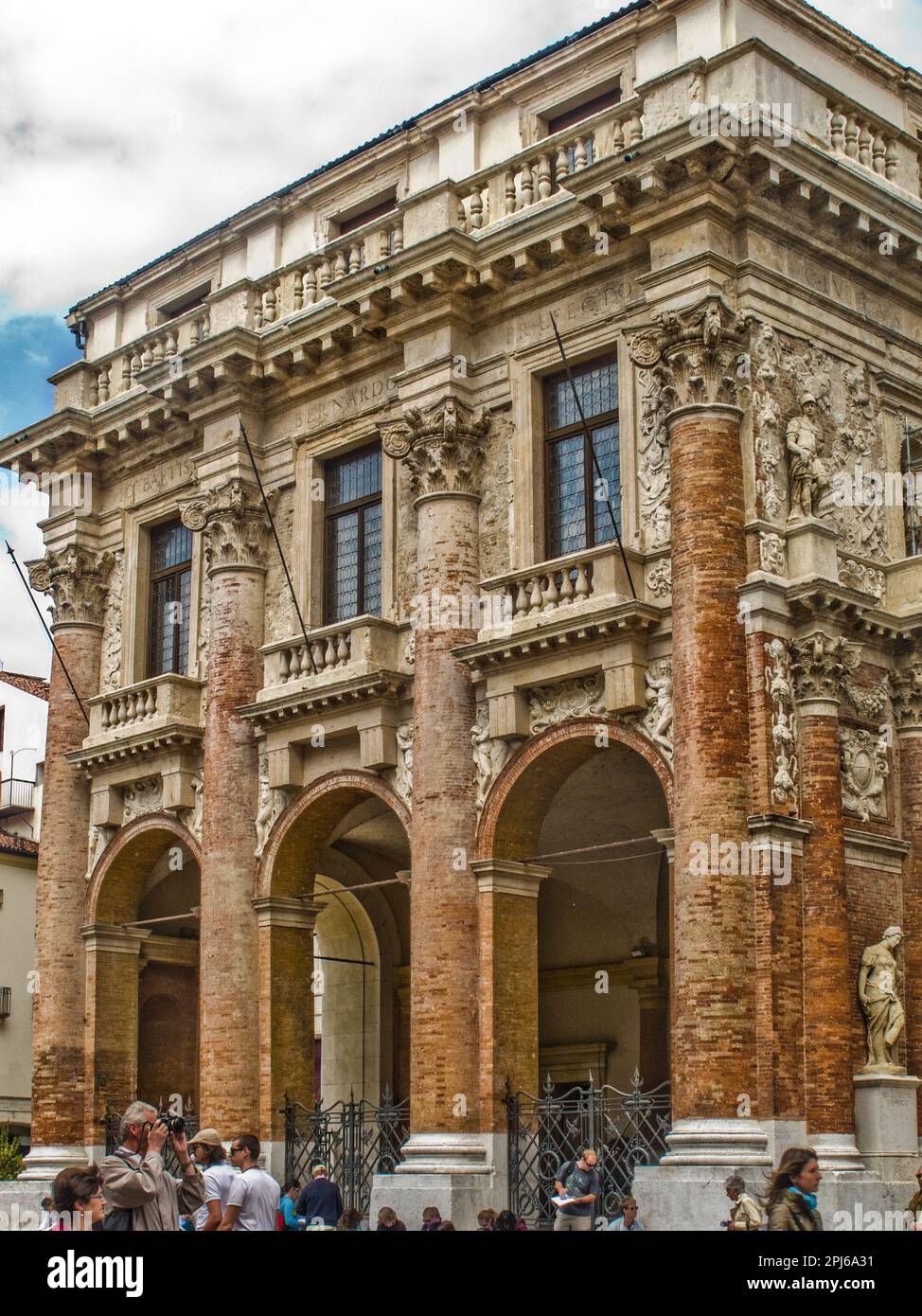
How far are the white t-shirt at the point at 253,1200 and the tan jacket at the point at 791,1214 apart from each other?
11.2 feet

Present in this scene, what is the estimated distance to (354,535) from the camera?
26172mm

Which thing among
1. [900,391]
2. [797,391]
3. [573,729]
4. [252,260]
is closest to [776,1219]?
[573,729]

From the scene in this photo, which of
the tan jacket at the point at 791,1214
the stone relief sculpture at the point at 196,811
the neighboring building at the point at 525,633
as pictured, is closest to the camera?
the tan jacket at the point at 791,1214

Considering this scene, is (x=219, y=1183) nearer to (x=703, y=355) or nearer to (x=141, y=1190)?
(x=141, y=1190)

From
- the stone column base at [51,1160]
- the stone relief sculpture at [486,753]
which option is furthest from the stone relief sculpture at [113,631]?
the stone relief sculpture at [486,753]

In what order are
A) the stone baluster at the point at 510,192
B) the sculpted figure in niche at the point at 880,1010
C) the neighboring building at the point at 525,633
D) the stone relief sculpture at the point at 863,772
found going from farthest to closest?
1. the stone baluster at the point at 510,192
2. the stone relief sculpture at the point at 863,772
3. the neighboring building at the point at 525,633
4. the sculpted figure in niche at the point at 880,1010

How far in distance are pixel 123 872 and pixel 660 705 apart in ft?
36.3

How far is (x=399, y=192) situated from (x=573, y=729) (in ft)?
30.8

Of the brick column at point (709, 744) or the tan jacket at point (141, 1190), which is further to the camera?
the brick column at point (709, 744)

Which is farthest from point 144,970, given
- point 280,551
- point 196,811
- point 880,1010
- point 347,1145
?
point 880,1010

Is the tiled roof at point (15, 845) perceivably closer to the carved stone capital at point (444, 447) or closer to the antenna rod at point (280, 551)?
the antenna rod at point (280, 551)

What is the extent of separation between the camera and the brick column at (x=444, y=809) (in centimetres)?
2203

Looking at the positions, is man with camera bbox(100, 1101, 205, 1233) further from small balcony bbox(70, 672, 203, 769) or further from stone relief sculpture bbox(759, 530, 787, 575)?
small balcony bbox(70, 672, 203, 769)
